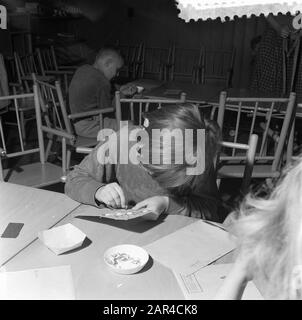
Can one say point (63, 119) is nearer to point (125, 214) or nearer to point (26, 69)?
point (125, 214)

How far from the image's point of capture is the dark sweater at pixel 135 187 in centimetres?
152

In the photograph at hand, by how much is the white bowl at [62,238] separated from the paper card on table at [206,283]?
32 centimetres

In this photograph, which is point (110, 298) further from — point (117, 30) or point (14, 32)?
point (117, 30)

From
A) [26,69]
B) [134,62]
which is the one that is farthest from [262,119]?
[26,69]

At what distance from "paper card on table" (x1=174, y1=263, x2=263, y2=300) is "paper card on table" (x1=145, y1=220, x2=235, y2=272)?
0.09 ft

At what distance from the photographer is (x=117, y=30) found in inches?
271

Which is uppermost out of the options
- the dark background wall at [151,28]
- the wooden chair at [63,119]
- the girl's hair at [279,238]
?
the dark background wall at [151,28]

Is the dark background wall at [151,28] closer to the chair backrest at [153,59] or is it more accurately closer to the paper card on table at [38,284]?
the chair backrest at [153,59]

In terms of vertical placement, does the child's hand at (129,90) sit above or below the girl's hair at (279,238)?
below

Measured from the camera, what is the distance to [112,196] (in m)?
1.48

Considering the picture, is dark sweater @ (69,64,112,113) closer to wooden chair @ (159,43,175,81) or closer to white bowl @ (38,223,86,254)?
wooden chair @ (159,43,175,81)

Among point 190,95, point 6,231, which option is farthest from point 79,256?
point 190,95

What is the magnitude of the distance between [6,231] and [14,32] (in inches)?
204

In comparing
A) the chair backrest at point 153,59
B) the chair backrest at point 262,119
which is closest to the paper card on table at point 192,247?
the chair backrest at point 262,119
